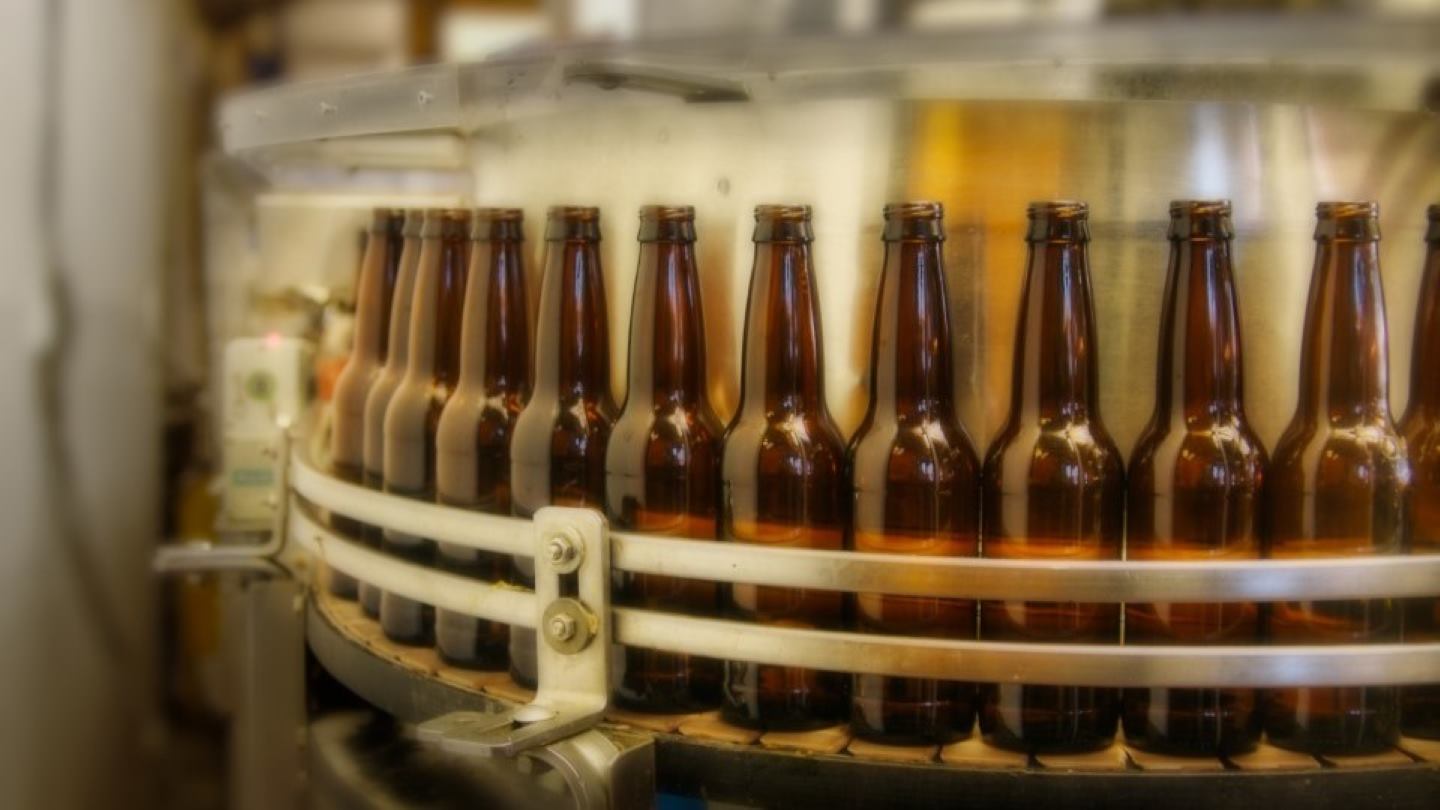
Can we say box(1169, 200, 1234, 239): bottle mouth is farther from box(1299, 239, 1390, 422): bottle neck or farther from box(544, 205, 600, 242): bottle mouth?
box(544, 205, 600, 242): bottle mouth

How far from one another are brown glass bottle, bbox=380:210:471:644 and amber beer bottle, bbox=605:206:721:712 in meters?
0.22

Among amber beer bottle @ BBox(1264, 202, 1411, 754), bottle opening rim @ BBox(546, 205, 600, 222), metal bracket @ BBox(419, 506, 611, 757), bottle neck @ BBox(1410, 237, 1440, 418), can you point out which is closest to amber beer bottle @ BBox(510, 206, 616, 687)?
bottle opening rim @ BBox(546, 205, 600, 222)

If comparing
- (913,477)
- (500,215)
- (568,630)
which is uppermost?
(500,215)

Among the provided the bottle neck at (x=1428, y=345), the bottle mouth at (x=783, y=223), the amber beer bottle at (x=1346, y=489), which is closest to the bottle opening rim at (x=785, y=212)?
the bottle mouth at (x=783, y=223)

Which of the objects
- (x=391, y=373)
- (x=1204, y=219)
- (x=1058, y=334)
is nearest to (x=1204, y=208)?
(x=1204, y=219)

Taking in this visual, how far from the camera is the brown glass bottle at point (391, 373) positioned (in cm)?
136

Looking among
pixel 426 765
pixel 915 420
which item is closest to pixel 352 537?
pixel 426 765

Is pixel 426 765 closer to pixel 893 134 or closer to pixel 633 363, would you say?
pixel 633 363

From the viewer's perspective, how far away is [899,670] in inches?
38.5

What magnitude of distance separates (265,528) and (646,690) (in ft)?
2.59

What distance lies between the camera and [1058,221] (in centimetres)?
106

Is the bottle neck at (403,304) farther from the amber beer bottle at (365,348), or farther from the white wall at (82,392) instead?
the white wall at (82,392)

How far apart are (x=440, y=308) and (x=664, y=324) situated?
0.86ft

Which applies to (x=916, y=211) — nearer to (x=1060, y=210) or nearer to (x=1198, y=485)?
(x=1060, y=210)
